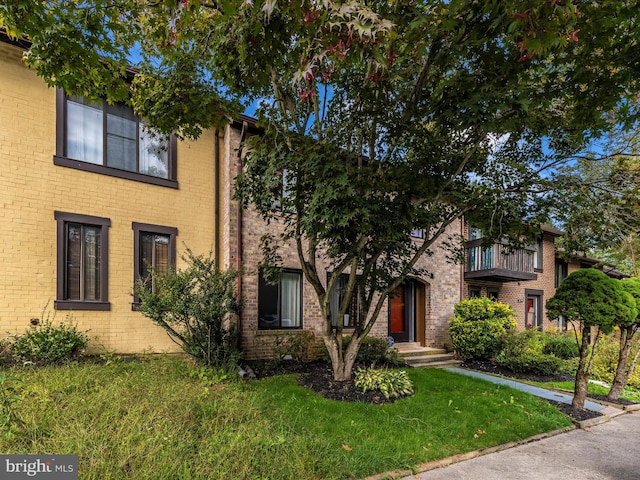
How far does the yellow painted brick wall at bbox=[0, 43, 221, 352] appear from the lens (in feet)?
23.2

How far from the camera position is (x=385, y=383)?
6477mm

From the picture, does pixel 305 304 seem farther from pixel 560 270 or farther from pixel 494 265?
pixel 560 270

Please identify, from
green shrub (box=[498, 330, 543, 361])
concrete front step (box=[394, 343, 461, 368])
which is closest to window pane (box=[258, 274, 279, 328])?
concrete front step (box=[394, 343, 461, 368])

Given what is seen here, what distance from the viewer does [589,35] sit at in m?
4.42

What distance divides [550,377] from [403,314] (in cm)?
446

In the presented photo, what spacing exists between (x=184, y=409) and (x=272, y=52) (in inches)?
180

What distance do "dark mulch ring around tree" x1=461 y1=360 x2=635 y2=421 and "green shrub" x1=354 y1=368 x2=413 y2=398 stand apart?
2913 mm

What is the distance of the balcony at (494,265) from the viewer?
41.7ft

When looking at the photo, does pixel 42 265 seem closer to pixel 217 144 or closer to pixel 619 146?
pixel 217 144

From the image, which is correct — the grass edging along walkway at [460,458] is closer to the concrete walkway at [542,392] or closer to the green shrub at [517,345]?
the concrete walkway at [542,392]

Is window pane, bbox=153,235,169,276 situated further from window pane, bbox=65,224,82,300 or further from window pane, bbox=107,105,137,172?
window pane, bbox=107,105,137,172

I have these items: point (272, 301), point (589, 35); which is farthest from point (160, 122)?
point (589, 35)

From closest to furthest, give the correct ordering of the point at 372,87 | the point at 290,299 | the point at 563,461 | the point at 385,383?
1. the point at 563,461
2. the point at 372,87
3. the point at 385,383
4. the point at 290,299

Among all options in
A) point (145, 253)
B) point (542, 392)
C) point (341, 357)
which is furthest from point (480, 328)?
point (145, 253)
